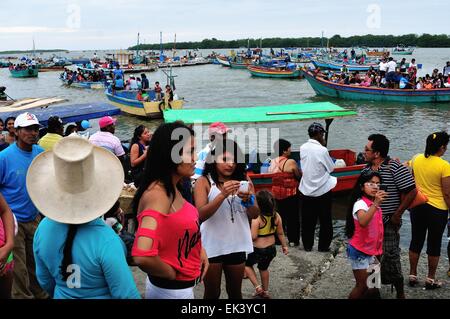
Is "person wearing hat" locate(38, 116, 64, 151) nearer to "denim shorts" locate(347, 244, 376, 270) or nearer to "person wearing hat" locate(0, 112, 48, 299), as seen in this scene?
"person wearing hat" locate(0, 112, 48, 299)

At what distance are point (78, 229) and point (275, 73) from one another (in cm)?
4759

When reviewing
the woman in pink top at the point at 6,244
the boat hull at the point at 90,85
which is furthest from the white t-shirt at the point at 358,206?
the boat hull at the point at 90,85

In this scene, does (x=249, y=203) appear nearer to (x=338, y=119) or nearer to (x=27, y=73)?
(x=338, y=119)

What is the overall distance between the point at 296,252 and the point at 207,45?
192862 millimetres

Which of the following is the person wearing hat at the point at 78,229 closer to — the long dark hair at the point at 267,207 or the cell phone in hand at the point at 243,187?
Answer: the cell phone in hand at the point at 243,187

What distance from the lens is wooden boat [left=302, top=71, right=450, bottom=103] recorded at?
2545 centimetres

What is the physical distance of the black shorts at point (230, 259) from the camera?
136 inches

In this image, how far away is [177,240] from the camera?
96.2 inches

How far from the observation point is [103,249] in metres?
2.06

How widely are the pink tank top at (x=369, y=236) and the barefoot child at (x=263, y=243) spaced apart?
1005 mm

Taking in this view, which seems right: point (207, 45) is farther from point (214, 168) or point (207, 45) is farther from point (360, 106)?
point (214, 168)

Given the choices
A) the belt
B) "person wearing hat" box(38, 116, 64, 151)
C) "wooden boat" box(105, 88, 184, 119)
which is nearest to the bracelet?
the belt

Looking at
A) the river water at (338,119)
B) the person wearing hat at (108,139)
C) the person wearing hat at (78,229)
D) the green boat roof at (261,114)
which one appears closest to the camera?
the person wearing hat at (78,229)

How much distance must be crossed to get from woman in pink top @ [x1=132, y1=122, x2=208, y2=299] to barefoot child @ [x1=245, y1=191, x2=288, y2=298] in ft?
6.98
